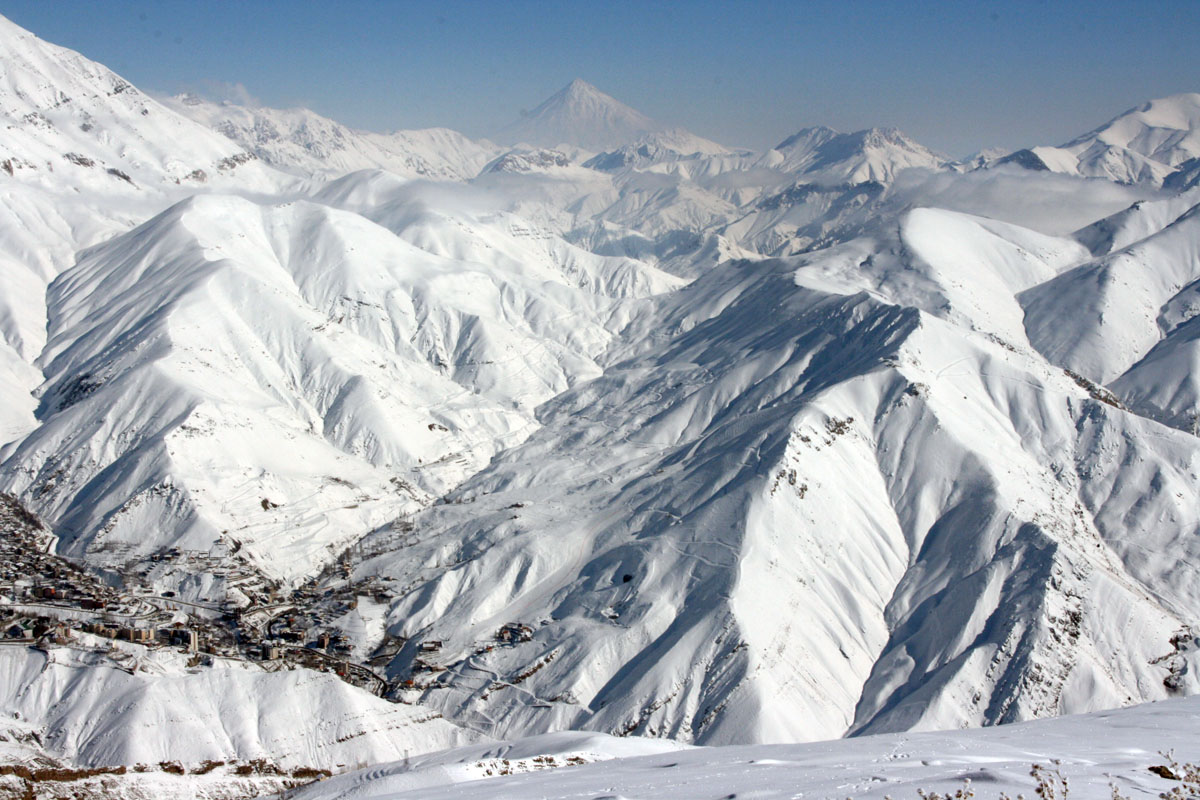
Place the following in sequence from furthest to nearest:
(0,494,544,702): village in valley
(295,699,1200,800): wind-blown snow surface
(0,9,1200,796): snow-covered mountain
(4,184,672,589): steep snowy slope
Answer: (4,184,672,589): steep snowy slope, (0,9,1200,796): snow-covered mountain, (0,494,544,702): village in valley, (295,699,1200,800): wind-blown snow surface

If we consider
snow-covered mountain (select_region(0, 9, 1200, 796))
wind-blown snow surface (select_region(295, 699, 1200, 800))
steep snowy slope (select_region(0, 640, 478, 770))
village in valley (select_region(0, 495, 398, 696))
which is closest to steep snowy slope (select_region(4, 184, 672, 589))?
snow-covered mountain (select_region(0, 9, 1200, 796))

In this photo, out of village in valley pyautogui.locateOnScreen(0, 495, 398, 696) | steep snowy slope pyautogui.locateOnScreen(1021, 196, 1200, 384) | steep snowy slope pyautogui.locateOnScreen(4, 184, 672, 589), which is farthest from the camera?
steep snowy slope pyautogui.locateOnScreen(1021, 196, 1200, 384)

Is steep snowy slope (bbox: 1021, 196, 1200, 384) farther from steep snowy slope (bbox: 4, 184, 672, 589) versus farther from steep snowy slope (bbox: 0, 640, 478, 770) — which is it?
steep snowy slope (bbox: 0, 640, 478, 770)

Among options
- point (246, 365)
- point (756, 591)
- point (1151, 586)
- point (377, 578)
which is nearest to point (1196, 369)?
point (1151, 586)

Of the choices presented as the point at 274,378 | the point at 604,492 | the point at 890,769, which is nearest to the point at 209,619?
the point at 604,492

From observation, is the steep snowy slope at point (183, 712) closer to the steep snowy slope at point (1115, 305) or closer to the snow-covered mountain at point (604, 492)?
the snow-covered mountain at point (604, 492)

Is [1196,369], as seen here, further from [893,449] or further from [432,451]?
[432,451]
